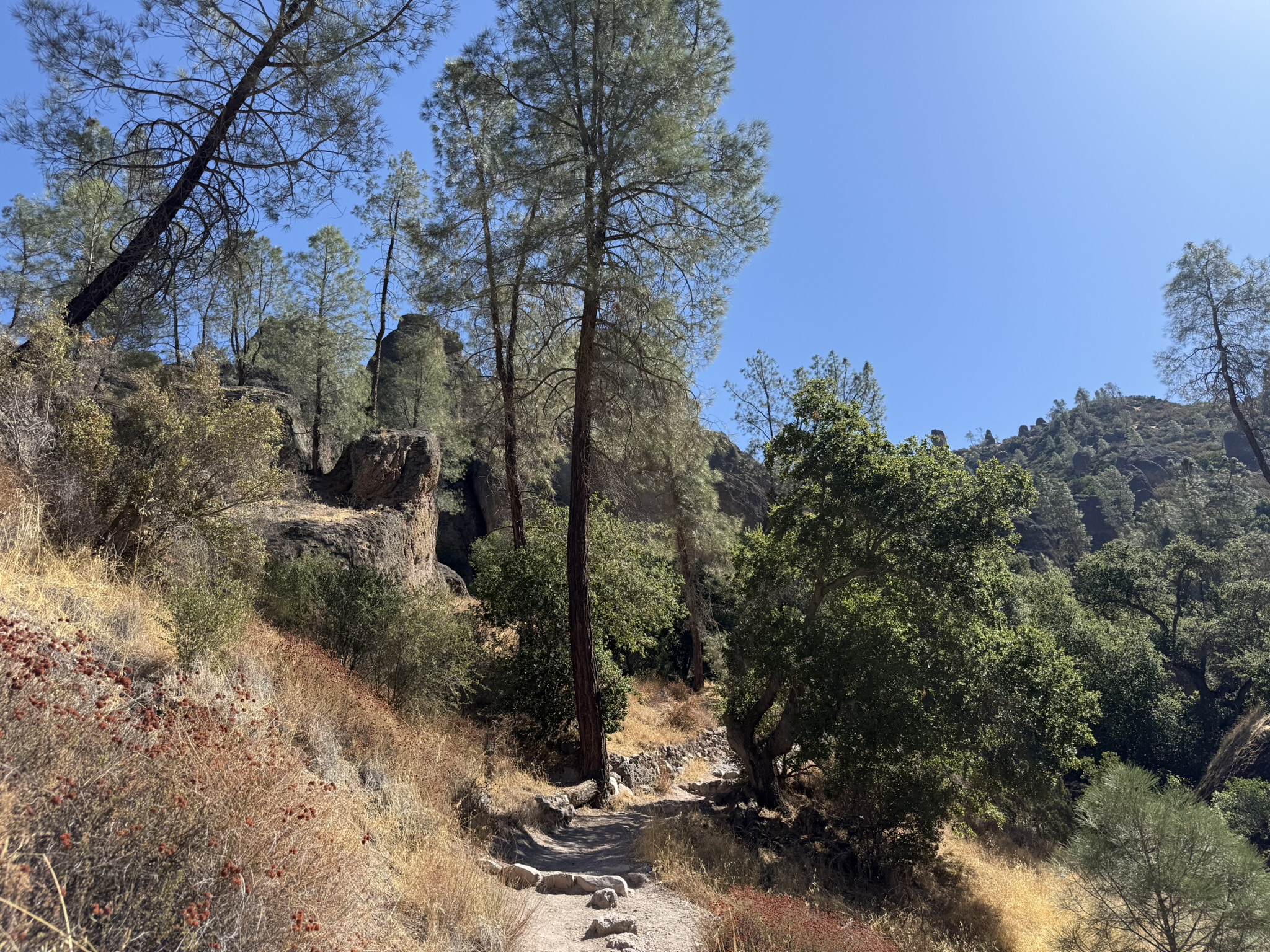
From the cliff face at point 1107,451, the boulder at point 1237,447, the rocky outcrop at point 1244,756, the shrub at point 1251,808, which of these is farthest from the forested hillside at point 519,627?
the boulder at point 1237,447

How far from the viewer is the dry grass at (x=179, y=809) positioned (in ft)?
10.6

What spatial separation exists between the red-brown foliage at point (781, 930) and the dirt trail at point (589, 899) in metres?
0.30

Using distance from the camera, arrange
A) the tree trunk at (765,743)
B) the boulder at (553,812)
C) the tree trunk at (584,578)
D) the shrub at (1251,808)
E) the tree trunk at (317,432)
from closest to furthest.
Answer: the boulder at (553,812)
the tree trunk at (584,578)
the tree trunk at (765,743)
the shrub at (1251,808)
the tree trunk at (317,432)

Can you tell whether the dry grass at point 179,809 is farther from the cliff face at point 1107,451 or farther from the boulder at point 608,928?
the cliff face at point 1107,451

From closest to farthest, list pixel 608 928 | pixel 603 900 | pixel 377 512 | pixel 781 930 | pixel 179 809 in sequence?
pixel 179 809, pixel 781 930, pixel 608 928, pixel 603 900, pixel 377 512

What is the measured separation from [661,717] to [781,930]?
12818 millimetres

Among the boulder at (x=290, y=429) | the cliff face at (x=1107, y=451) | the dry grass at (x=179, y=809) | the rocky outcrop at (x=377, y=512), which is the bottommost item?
the dry grass at (x=179, y=809)

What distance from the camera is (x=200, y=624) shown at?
6.08 meters

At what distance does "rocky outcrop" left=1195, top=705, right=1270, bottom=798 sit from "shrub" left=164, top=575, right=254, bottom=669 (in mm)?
24605

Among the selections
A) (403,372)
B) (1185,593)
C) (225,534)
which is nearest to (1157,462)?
(1185,593)

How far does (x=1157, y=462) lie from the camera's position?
8656cm

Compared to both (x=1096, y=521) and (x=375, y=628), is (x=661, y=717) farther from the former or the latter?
(x=1096, y=521)

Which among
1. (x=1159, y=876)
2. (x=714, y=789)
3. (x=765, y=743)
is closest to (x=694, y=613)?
(x=714, y=789)

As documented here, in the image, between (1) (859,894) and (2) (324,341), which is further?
(2) (324,341)
